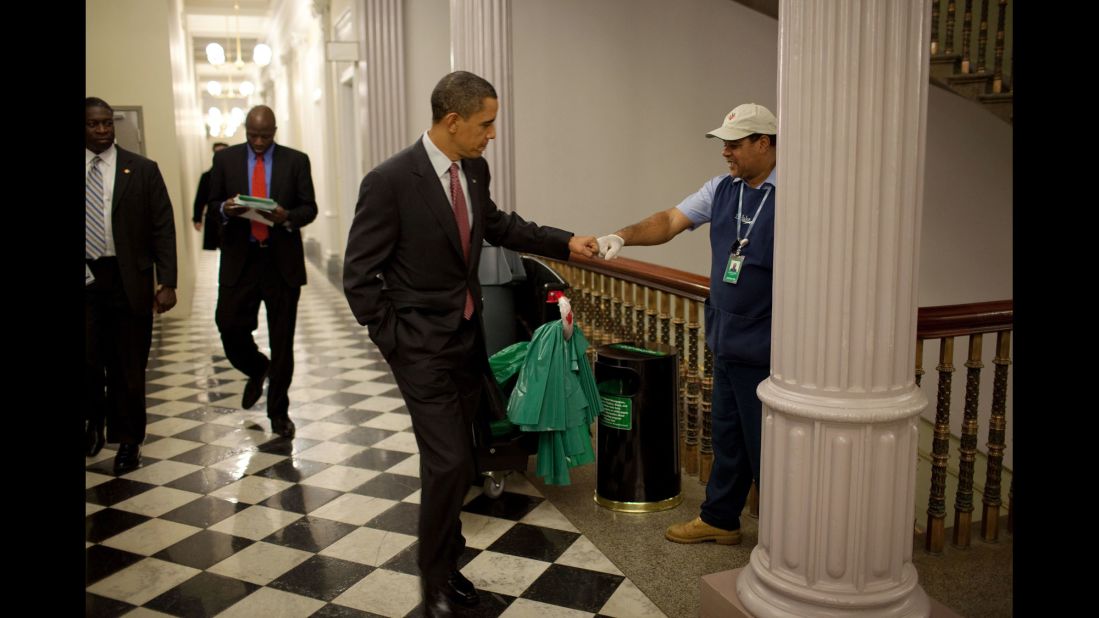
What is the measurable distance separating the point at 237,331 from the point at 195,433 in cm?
74

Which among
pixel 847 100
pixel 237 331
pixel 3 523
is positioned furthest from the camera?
pixel 237 331

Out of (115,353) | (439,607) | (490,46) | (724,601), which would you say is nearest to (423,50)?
(490,46)

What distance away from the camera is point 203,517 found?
3.99 meters

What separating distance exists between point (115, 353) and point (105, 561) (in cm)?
138

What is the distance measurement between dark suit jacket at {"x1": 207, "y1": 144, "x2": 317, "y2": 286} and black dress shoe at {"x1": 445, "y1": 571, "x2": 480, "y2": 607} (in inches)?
95.0

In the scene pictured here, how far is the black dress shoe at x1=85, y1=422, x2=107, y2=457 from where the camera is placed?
15.8 feet

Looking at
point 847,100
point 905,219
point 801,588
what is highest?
point 847,100

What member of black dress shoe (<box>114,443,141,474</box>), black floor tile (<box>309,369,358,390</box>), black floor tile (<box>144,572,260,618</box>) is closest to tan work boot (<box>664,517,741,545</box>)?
black floor tile (<box>144,572,260,618</box>)

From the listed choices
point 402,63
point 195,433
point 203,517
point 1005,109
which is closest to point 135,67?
point 402,63

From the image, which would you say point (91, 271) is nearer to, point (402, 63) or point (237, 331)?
point (237, 331)

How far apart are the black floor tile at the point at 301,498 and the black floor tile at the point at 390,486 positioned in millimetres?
135

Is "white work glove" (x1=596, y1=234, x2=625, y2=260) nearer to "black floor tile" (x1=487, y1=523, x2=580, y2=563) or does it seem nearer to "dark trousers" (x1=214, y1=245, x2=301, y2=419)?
"black floor tile" (x1=487, y1=523, x2=580, y2=563)

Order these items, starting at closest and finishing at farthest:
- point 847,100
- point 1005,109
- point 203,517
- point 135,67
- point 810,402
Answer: point 847,100
point 810,402
point 203,517
point 1005,109
point 135,67

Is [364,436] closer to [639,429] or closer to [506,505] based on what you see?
[506,505]
